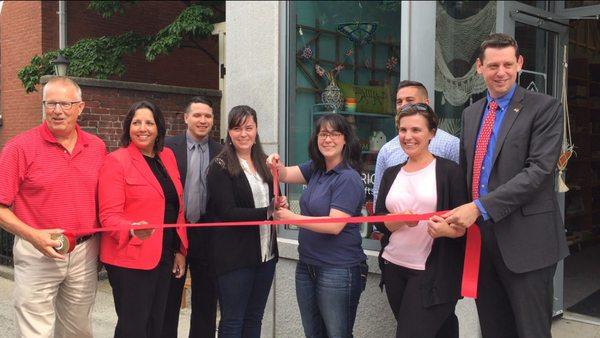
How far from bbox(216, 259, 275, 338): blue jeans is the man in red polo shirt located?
866mm

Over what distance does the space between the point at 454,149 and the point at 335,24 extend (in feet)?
8.02

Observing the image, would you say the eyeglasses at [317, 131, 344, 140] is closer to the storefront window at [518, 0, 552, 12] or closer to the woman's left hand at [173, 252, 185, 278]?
the woman's left hand at [173, 252, 185, 278]

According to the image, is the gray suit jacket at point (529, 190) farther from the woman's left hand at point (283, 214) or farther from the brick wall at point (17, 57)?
the brick wall at point (17, 57)

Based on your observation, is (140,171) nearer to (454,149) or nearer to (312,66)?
(454,149)

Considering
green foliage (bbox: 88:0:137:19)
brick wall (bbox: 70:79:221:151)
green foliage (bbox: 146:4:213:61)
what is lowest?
brick wall (bbox: 70:79:221:151)

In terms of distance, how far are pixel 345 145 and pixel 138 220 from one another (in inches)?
51.6

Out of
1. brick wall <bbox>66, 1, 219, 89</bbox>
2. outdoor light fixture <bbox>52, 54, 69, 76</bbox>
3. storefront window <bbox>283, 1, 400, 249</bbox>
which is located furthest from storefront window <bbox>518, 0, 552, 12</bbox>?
brick wall <bbox>66, 1, 219, 89</bbox>

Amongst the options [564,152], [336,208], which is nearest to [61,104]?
[336,208]

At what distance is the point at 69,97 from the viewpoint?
3.27 meters

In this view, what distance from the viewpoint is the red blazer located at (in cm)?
334

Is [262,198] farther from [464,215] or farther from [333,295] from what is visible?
[464,215]

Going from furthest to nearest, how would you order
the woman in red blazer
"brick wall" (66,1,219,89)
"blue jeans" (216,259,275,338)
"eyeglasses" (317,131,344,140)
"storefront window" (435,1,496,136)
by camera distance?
1. "brick wall" (66,1,219,89)
2. "storefront window" (435,1,496,136)
3. "blue jeans" (216,259,275,338)
4. "eyeglasses" (317,131,344,140)
5. the woman in red blazer

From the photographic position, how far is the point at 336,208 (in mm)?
3410

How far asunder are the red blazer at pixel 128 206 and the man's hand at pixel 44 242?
32 centimetres
